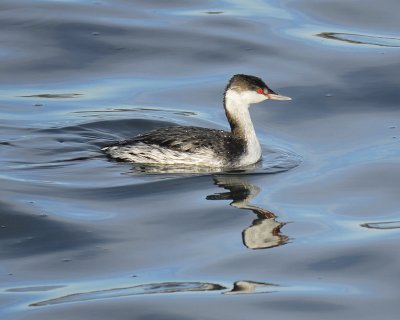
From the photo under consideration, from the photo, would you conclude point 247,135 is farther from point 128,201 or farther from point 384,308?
point 384,308

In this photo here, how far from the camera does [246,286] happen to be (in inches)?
425

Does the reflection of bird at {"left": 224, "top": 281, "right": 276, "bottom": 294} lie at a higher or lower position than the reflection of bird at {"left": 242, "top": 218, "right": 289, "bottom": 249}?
higher

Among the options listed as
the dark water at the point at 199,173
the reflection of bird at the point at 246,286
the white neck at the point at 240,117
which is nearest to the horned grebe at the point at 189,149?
the white neck at the point at 240,117

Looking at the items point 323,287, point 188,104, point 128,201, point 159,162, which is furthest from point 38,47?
point 323,287

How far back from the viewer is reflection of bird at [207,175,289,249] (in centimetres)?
1205

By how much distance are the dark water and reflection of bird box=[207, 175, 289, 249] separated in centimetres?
3

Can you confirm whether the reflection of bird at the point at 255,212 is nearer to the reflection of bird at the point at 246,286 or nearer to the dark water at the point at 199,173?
the dark water at the point at 199,173

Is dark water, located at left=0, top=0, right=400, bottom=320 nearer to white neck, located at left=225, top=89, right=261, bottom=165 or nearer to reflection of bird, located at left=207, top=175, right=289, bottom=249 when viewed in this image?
reflection of bird, located at left=207, top=175, right=289, bottom=249

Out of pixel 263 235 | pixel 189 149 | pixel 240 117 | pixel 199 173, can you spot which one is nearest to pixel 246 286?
pixel 263 235

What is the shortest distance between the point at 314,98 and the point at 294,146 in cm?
206

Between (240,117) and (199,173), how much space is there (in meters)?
1.10

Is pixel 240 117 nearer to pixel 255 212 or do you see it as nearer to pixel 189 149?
pixel 189 149

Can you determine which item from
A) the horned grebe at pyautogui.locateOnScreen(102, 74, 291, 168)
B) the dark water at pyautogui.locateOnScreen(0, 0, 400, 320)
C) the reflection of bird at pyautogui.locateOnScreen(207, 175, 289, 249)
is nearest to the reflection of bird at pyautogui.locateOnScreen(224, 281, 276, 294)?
the dark water at pyautogui.locateOnScreen(0, 0, 400, 320)

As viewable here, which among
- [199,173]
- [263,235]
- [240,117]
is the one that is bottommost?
[199,173]
